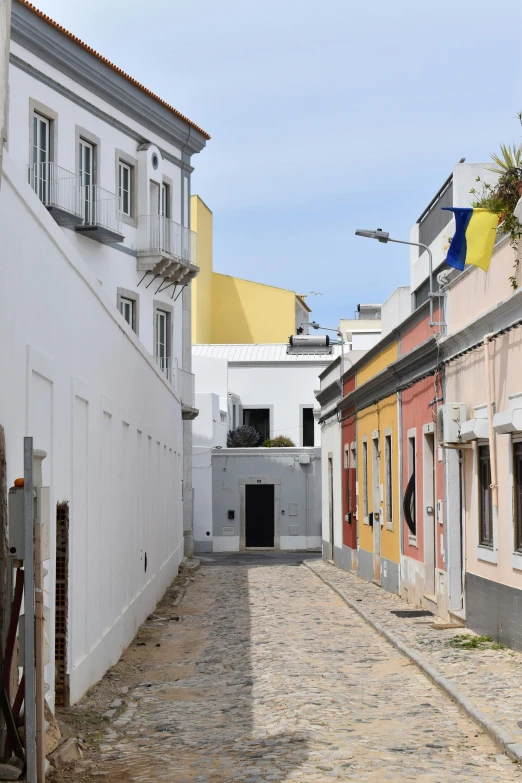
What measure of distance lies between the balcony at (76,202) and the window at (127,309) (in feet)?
5.75

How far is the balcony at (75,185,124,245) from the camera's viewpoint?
22.9 metres

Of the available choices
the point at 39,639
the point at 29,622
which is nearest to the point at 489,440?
the point at 39,639

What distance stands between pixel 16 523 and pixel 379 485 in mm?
16719

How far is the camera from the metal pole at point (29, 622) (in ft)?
19.4

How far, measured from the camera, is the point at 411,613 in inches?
651

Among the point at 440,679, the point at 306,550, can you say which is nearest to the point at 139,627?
the point at 440,679

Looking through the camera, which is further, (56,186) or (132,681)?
(56,186)

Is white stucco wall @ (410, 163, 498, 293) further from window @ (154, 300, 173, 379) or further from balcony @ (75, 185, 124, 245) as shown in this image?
window @ (154, 300, 173, 379)

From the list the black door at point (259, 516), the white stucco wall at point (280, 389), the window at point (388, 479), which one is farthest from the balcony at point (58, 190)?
the white stucco wall at point (280, 389)

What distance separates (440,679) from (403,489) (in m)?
8.97

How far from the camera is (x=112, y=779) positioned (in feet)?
23.4

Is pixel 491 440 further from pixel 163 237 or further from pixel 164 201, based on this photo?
pixel 164 201

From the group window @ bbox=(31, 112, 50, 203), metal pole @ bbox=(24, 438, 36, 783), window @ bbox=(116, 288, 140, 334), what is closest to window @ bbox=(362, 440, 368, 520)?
window @ bbox=(116, 288, 140, 334)

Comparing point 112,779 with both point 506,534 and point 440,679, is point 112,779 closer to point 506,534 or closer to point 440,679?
point 440,679
